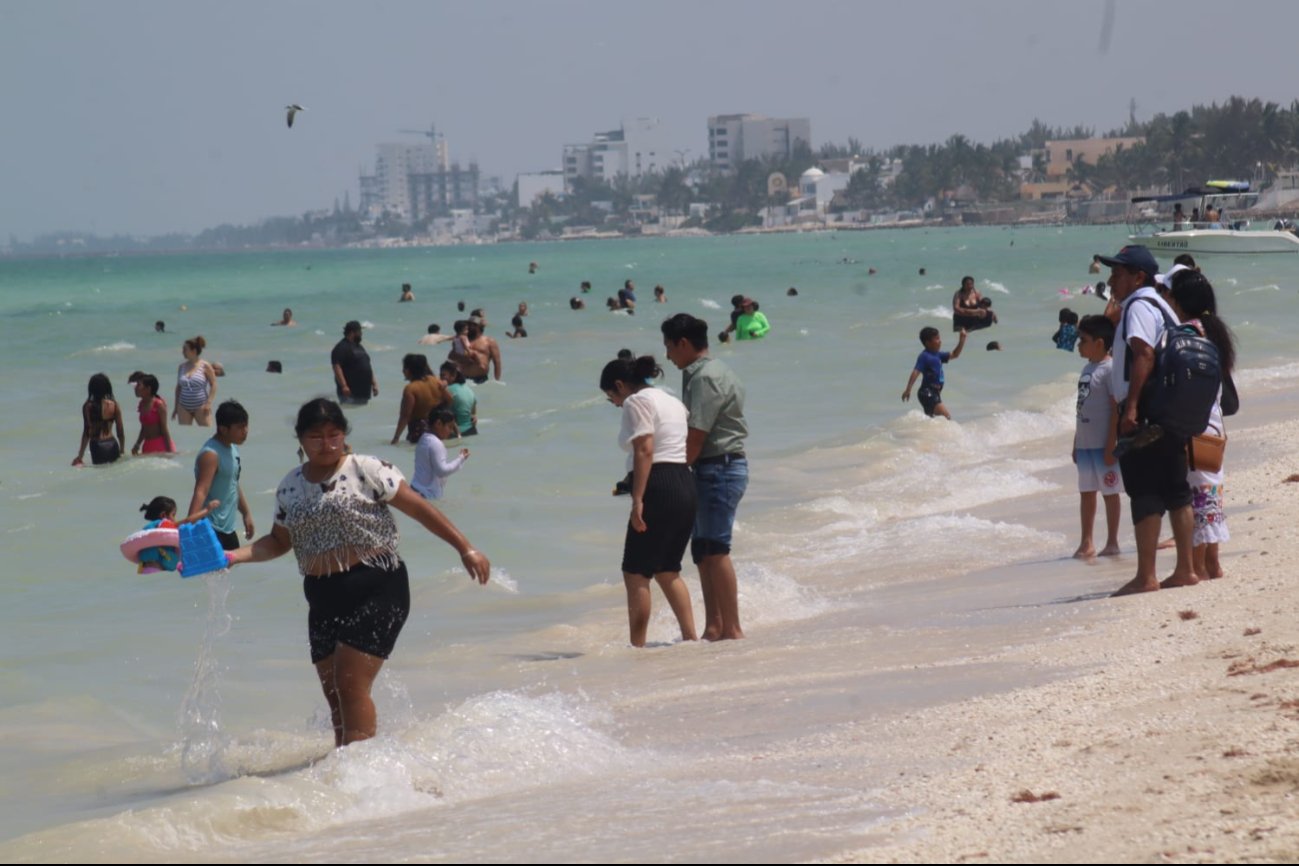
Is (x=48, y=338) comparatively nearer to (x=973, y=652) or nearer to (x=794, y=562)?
(x=794, y=562)

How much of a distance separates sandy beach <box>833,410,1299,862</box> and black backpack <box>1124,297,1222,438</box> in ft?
2.51

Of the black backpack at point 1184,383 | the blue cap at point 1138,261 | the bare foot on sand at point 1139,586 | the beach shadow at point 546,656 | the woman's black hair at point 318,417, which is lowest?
the beach shadow at point 546,656

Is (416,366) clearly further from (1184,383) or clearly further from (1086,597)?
(1184,383)

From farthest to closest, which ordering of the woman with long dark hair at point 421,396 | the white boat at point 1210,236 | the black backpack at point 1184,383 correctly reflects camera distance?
the white boat at point 1210,236 → the woman with long dark hair at point 421,396 → the black backpack at point 1184,383

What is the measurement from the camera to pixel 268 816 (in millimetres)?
4648

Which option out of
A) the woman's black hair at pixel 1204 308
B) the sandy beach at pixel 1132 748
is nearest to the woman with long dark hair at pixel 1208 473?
the woman's black hair at pixel 1204 308

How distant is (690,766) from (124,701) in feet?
12.0

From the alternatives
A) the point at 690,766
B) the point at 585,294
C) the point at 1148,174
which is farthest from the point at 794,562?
the point at 1148,174

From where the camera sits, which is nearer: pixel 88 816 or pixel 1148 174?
pixel 88 816

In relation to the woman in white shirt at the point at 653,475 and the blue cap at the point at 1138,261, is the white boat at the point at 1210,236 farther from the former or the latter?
the woman in white shirt at the point at 653,475

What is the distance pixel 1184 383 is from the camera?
6.78 m

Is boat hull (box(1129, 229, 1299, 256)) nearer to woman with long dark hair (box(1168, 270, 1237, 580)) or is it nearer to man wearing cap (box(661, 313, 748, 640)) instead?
woman with long dark hair (box(1168, 270, 1237, 580))

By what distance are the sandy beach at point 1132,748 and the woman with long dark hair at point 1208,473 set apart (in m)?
0.38

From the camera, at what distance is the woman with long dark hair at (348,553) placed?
17.3 feet
